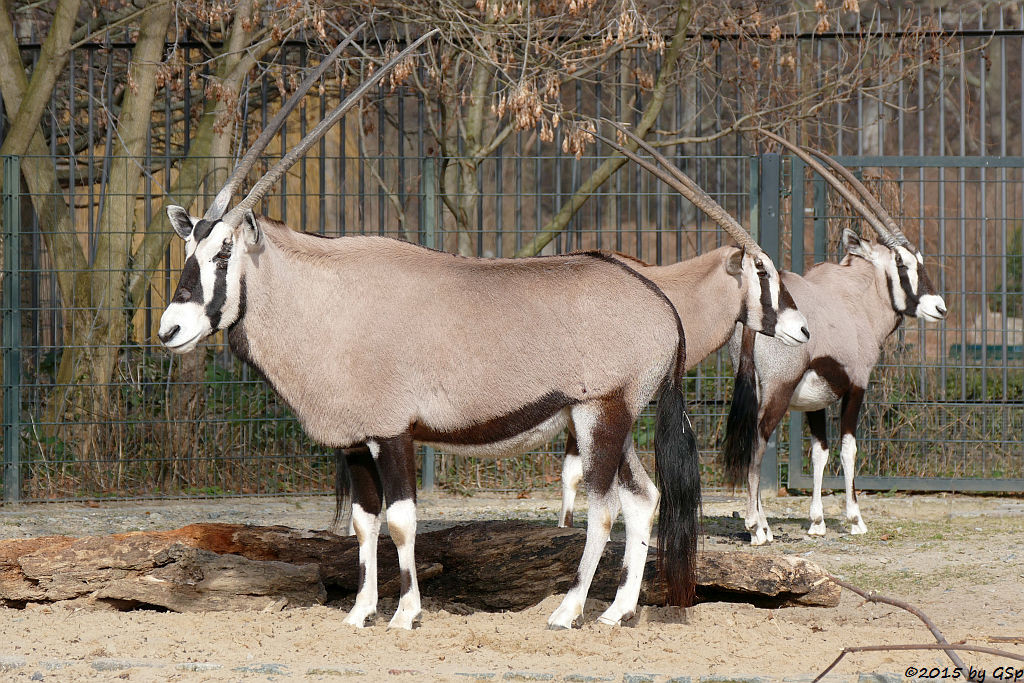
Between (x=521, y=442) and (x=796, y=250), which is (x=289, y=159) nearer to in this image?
(x=521, y=442)

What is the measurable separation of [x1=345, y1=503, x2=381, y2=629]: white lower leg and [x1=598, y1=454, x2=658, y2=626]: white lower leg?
100 cm

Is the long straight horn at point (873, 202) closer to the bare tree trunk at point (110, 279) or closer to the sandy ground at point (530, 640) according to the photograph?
the sandy ground at point (530, 640)

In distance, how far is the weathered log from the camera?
5.66 meters

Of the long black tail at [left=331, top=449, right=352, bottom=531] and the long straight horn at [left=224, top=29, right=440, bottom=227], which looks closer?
the long straight horn at [left=224, top=29, right=440, bottom=227]

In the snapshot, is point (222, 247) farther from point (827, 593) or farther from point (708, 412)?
point (708, 412)

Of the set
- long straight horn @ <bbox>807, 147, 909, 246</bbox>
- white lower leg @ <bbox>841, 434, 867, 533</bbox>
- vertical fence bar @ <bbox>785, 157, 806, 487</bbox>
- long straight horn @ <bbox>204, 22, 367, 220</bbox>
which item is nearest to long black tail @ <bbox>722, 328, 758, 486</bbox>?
white lower leg @ <bbox>841, 434, 867, 533</bbox>

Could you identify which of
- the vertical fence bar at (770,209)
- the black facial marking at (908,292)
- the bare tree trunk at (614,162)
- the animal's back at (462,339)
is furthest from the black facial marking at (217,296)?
the vertical fence bar at (770,209)

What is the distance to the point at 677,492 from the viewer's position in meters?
5.57

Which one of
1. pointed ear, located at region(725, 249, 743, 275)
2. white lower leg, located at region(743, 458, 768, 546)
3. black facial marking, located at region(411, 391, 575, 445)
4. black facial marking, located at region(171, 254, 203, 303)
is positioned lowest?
white lower leg, located at region(743, 458, 768, 546)

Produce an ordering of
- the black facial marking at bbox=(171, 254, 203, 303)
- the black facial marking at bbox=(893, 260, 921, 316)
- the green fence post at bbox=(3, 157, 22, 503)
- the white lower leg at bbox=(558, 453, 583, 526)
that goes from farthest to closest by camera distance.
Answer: the green fence post at bbox=(3, 157, 22, 503) < the black facial marking at bbox=(893, 260, 921, 316) < the white lower leg at bbox=(558, 453, 583, 526) < the black facial marking at bbox=(171, 254, 203, 303)

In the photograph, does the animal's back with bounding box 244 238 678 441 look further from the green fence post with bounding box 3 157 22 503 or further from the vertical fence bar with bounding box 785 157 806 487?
the vertical fence bar with bounding box 785 157 806 487

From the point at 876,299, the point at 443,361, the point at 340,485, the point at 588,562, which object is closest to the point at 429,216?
the point at 876,299

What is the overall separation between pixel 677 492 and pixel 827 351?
3.30 m

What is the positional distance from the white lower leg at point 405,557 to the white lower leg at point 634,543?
81cm
